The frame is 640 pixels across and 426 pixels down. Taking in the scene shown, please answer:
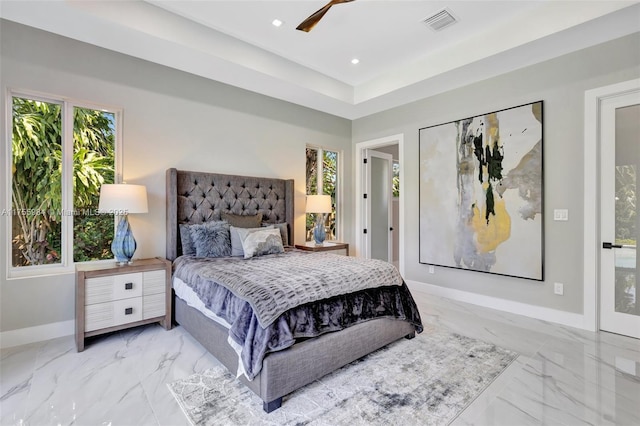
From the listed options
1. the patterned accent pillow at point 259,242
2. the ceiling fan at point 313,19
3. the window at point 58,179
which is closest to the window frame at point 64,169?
the window at point 58,179

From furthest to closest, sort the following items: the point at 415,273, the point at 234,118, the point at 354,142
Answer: the point at 354,142, the point at 415,273, the point at 234,118

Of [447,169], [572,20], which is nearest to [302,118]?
[447,169]

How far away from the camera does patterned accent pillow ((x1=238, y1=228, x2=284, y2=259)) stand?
3.30 m

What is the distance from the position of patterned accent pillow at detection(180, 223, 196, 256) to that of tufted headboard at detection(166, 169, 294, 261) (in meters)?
0.07

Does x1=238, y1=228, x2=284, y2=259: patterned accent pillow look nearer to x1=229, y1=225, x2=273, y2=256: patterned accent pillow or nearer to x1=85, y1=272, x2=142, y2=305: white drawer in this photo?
x1=229, y1=225, x2=273, y2=256: patterned accent pillow

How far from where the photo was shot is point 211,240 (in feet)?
10.8

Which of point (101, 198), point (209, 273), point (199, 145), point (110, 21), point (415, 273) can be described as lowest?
point (415, 273)

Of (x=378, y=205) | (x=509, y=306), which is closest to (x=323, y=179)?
(x=378, y=205)

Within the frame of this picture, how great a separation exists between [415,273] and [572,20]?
3272 mm

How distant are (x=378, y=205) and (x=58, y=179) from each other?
15.0 ft

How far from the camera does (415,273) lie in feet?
14.9

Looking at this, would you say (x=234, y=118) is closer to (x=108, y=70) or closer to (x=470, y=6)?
(x=108, y=70)

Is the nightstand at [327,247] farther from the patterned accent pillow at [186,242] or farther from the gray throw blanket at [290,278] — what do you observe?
the patterned accent pillow at [186,242]

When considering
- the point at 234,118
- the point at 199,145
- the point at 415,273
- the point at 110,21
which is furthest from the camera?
the point at 415,273
